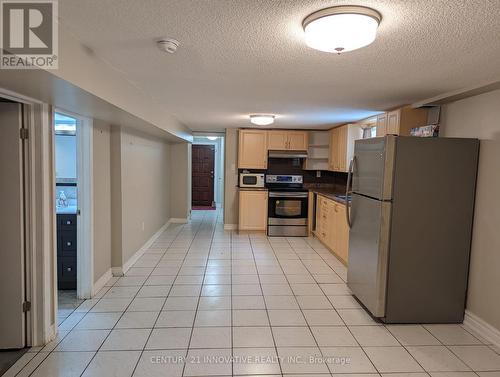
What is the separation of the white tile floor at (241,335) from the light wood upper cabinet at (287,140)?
9.48ft

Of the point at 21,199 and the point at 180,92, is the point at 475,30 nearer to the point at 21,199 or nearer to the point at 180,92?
the point at 180,92

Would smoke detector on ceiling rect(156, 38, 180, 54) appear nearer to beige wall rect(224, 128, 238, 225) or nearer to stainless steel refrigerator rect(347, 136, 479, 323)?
stainless steel refrigerator rect(347, 136, 479, 323)

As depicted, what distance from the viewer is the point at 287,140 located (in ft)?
20.9

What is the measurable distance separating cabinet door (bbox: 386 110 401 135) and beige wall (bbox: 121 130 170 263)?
314 centimetres

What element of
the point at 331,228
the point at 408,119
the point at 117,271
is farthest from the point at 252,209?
the point at 408,119

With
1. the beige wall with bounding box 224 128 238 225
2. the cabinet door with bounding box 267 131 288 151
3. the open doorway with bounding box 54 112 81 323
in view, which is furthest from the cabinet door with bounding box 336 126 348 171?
the open doorway with bounding box 54 112 81 323

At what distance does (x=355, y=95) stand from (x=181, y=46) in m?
1.90

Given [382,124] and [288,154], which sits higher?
[382,124]

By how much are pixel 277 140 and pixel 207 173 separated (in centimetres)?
379

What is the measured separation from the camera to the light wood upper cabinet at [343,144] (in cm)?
519

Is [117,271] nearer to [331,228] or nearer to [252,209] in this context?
[252,209]

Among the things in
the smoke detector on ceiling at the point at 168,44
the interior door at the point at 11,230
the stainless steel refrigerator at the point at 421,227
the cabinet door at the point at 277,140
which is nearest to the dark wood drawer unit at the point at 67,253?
the interior door at the point at 11,230

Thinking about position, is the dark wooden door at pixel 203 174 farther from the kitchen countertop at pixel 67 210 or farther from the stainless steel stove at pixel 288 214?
the kitchen countertop at pixel 67 210

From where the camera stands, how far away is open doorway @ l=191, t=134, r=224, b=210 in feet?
31.5
